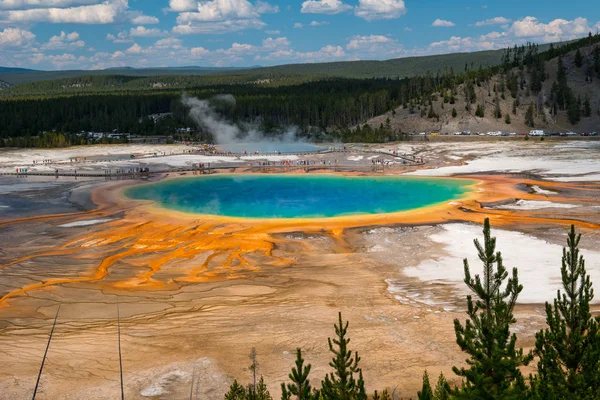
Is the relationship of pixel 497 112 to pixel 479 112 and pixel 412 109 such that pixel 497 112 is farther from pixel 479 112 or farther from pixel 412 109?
pixel 412 109

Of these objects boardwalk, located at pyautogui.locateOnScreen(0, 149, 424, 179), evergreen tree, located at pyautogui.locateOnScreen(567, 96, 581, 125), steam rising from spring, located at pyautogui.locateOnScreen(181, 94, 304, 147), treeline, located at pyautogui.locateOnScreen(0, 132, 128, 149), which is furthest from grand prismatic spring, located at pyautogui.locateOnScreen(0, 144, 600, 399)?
steam rising from spring, located at pyautogui.locateOnScreen(181, 94, 304, 147)

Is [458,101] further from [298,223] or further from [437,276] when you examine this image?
[437,276]

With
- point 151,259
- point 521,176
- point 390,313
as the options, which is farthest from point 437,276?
point 521,176

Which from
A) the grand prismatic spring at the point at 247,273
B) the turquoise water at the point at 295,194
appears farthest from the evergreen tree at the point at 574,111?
the turquoise water at the point at 295,194

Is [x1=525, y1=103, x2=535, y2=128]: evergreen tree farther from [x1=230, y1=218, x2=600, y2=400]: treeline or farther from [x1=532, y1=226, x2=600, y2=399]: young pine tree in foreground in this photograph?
[x1=532, y1=226, x2=600, y2=399]: young pine tree in foreground

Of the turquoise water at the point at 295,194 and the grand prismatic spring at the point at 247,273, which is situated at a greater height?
the turquoise water at the point at 295,194

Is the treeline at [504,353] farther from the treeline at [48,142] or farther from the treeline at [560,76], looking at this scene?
the treeline at [560,76]
